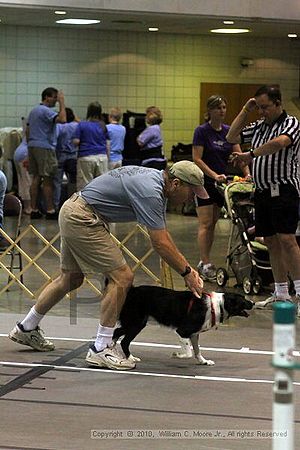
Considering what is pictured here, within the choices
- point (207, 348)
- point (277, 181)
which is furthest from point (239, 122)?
point (207, 348)

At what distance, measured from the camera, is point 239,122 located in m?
9.56

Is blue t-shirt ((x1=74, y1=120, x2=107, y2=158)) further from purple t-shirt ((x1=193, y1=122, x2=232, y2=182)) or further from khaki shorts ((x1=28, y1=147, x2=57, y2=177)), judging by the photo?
purple t-shirt ((x1=193, y1=122, x2=232, y2=182))

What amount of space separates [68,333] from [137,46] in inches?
487

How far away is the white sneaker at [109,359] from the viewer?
727 centimetres

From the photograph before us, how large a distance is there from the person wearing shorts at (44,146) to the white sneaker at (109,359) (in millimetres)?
8993

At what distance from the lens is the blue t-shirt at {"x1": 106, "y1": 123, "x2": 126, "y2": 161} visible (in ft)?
54.1

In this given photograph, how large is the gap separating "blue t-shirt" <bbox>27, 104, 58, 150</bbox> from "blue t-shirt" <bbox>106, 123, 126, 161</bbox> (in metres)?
0.83

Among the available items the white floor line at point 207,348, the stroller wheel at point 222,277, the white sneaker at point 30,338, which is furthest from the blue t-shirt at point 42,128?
the white sneaker at point 30,338

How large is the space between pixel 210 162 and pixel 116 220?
379 cm

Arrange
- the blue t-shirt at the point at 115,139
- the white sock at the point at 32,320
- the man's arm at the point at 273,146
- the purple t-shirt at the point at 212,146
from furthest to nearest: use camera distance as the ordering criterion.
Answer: the blue t-shirt at the point at 115,139 → the purple t-shirt at the point at 212,146 → the man's arm at the point at 273,146 → the white sock at the point at 32,320

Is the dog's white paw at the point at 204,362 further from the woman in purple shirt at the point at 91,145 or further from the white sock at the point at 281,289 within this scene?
the woman in purple shirt at the point at 91,145

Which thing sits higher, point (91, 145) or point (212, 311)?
point (91, 145)

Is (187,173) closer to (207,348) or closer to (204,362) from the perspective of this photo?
(204,362)

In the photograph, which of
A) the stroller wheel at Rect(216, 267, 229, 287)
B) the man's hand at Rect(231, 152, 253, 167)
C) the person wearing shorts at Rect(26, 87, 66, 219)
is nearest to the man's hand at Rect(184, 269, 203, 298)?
the man's hand at Rect(231, 152, 253, 167)
